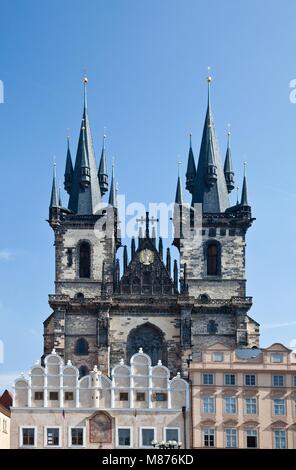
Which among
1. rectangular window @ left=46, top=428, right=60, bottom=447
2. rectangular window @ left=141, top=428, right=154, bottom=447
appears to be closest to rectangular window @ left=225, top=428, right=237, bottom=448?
rectangular window @ left=141, top=428, right=154, bottom=447

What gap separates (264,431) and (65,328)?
20754 mm

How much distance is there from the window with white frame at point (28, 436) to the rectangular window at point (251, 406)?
13525mm

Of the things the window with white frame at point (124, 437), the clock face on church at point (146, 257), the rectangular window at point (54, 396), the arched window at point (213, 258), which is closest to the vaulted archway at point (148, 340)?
the clock face on church at point (146, 257)

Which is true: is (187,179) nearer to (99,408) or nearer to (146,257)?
(146,257)

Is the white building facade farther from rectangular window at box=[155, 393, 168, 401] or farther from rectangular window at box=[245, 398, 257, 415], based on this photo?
rectangular window at box=[245, 398, 257, 415]

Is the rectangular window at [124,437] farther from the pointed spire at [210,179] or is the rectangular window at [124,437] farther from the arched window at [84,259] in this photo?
the pointed spire at [210,179]

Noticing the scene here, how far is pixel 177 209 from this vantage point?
75750mm

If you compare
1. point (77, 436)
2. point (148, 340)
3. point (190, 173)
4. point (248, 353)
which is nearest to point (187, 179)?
point (190, 173)

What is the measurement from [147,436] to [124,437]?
4.79 feet

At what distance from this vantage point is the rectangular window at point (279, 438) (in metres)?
55.6

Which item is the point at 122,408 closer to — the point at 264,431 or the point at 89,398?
the point at 89,398
